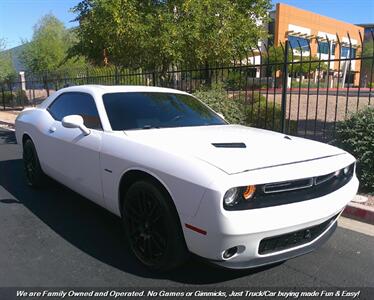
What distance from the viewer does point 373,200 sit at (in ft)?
17.0

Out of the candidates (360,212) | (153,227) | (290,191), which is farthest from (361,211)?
(153,227)

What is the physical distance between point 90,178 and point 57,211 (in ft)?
3.92

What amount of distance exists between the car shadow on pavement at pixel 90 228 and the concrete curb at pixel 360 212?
1966 mm

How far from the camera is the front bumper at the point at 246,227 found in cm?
278

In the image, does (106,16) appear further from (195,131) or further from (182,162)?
(182,162)

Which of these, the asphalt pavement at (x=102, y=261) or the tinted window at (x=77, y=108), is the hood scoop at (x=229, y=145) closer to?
the asphalt pavement at (x=102, y=261)

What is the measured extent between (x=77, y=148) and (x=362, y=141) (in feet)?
12.3

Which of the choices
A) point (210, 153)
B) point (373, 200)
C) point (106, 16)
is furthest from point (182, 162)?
point (106, 16)

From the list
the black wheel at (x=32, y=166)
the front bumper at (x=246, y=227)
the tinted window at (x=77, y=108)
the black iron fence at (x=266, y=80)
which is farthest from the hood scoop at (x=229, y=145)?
the black iron fence at (x=266, y=80)

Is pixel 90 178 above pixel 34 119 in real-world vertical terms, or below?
below

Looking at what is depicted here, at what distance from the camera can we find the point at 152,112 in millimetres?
4328

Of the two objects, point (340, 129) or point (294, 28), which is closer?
point (340, 129)

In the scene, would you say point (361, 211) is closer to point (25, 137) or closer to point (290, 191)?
point (290, 191)

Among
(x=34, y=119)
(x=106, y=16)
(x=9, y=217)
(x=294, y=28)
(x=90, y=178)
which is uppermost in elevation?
(x=294, y=28)
